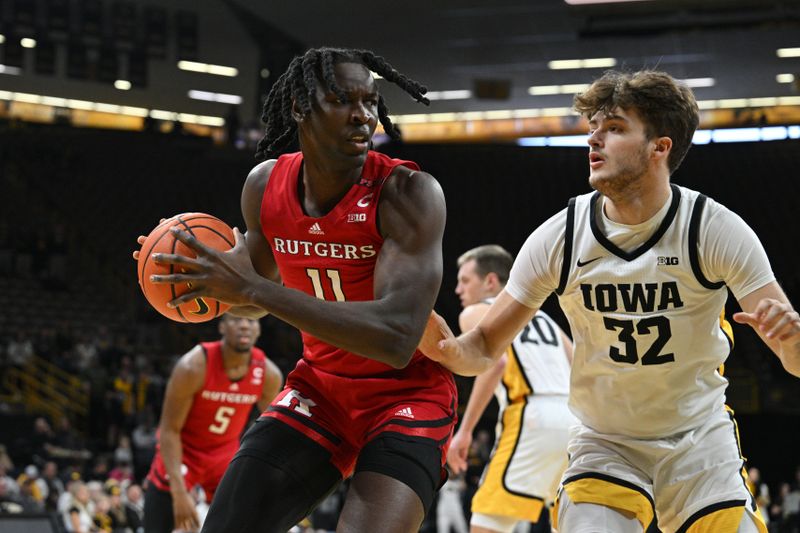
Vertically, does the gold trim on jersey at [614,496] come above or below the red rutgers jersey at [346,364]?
below

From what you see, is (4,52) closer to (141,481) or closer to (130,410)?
(130,410)

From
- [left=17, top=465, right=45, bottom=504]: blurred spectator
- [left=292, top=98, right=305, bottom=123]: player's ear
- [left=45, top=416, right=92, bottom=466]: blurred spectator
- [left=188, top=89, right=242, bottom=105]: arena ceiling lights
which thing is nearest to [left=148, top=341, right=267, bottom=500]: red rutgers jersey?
[left=292, top=98, right=305, bottom=123]: player's ear

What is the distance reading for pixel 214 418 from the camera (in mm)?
7023

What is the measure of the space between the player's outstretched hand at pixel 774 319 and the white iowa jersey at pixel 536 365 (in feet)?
11.1

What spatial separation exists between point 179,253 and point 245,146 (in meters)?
21.5

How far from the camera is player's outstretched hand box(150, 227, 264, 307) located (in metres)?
2.92

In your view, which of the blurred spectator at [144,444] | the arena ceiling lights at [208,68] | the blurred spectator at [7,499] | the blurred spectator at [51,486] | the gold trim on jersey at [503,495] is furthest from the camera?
the arena ceiling lights at [208,68]

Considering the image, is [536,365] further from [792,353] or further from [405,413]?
[792,353]

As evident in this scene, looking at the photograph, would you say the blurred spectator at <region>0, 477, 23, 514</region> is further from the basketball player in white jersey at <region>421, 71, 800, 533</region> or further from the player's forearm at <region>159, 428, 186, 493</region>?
the basketball player in white jersey at <region>421, 71, 800, 533</region>

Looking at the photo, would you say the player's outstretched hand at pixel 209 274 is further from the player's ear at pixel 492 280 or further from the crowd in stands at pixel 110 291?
the crowd in stands at pixel 110 291

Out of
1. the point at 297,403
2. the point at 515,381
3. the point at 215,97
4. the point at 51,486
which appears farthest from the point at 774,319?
the point at 215,97

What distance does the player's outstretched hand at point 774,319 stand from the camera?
3.12 metres

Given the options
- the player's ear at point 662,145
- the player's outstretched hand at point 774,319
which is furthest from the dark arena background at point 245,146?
the player's outstretched hand at point 774,319

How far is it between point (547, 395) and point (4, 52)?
16321 millimetres
